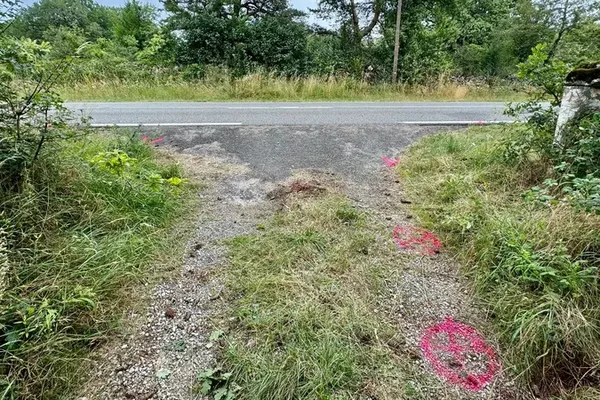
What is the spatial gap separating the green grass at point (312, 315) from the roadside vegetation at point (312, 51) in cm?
699

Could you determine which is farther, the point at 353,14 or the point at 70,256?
the point at 353,14

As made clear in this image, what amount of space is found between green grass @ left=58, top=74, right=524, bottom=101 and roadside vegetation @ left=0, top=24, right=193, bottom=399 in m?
6.27

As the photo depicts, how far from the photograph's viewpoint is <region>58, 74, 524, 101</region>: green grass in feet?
28.3

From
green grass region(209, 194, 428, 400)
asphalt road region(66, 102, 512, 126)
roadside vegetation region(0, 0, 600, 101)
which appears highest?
roadside vegetation region(0, 0, 600, 101)

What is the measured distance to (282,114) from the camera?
6.69 m

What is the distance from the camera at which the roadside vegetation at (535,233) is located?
1.61 meters

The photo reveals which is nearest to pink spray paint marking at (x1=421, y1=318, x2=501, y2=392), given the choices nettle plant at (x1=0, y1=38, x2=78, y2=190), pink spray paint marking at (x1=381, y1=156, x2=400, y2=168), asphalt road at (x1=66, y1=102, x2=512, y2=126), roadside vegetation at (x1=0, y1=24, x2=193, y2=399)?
roadside vegetation at (x1=0, y1=24, x2=193, y2=399)

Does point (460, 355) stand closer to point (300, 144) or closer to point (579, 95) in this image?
point (579, 95)

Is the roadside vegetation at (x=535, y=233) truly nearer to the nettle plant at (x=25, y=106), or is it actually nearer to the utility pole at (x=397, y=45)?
the nettle plant at (x=25, y=106)

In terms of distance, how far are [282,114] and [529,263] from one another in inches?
215

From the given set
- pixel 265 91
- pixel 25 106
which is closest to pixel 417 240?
pixel 25 106

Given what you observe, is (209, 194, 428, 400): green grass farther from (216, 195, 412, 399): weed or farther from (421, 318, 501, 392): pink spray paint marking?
(421, 318, 501, 392): pink spray paint marking

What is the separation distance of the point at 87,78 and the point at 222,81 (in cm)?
357

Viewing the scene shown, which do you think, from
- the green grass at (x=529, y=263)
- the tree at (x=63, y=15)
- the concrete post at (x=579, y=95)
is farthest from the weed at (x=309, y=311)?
the tree at (x=63, y=15)
